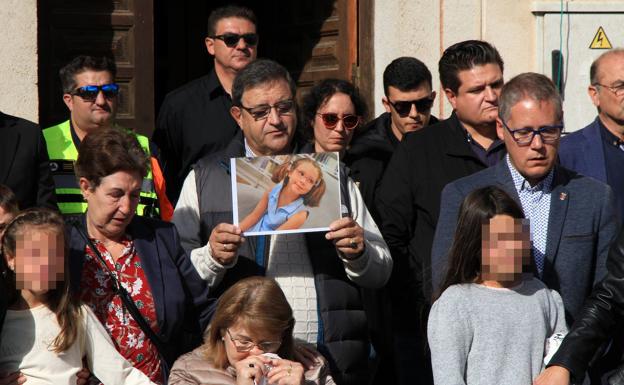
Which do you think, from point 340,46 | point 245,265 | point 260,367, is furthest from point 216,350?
point 340,46

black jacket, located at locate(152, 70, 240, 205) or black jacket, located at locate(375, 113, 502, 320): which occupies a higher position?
black jacket, located at locate(152, 70, 240, 205)

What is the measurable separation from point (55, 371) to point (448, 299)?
153cm

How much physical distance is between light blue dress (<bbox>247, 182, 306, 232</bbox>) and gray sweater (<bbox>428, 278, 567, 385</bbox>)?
769 millimetres

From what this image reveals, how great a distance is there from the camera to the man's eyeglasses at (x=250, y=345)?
15.3ft

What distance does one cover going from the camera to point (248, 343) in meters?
4.67

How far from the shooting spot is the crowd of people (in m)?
4.55

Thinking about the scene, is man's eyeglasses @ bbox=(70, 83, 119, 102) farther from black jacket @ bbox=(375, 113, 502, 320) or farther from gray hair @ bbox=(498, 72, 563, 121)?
gray hair @ bbox=(498, 72, 563, 121)

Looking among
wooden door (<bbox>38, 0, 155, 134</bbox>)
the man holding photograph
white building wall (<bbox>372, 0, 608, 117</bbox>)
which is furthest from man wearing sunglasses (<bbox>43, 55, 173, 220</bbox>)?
white building wall (<bbox>372, 0, 608, 117</bbox>)

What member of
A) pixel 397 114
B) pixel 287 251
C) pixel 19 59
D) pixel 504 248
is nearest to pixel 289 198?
pixel 287 251

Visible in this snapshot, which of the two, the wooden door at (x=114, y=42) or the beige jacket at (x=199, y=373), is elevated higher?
the wooden door at (x=114, y=42)

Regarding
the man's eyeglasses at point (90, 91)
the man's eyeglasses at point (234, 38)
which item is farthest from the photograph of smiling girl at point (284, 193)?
the man's eyeglasses at point (234, 38)

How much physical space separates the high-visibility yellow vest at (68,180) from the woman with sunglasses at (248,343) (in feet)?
4.44

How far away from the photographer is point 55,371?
178 inches

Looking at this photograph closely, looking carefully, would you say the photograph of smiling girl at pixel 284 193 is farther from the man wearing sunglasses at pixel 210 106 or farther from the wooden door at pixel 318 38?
the wooden door at pixel 318 38
